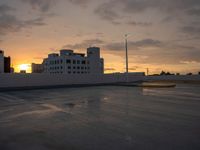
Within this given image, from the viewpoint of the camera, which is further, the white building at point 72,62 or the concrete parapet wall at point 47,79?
the white building at point 72,62

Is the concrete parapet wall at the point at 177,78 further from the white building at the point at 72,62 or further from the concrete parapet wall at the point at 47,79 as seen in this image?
the white building at the point at 72,62

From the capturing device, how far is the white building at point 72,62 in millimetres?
119312

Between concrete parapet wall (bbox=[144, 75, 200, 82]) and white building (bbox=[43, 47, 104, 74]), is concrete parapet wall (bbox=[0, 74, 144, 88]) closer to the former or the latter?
concrete parapet wall (bbox=[144, 75, 200, 82])

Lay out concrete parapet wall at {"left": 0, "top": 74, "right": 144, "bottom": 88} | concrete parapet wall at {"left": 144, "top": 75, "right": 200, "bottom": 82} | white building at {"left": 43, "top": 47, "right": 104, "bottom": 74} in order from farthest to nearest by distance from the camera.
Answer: white building at {"left": 43, "top": 47, "right": 104, "bottom": 74}, concrete parapet wall at {"left": 144, "top": 75, "right": 200, "bottom": 82}, concrete parapet wall at {"left": 0, "top": 74, "right": 144, "bottom": 88}

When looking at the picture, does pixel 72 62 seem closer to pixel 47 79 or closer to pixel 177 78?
pixel 177 78

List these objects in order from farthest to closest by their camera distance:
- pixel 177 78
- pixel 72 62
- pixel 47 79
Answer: pixel 72 62 < pixel 177 78 < pixel 47 79

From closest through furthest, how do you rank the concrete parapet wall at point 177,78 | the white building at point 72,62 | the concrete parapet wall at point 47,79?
the concrete parapet wall at point 47,79 → the concrete parapet wall at point 177,78 → the white building at point 72,62

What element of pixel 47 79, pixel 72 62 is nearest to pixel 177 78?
pixel 47 79

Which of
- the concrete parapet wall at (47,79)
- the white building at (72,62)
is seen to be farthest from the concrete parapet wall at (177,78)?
the white building at (72,62)

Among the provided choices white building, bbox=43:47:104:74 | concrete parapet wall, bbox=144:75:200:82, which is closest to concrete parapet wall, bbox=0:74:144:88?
concrete parapet wall, bbox=144:75:200:82

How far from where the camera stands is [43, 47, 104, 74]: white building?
119312mm

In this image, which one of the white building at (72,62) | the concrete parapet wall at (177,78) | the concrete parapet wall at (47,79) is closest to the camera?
the concrete parapet wall at (47,79)

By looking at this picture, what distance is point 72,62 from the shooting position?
397ft

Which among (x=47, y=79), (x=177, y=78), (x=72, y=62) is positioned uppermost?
(x=72, y=62)
